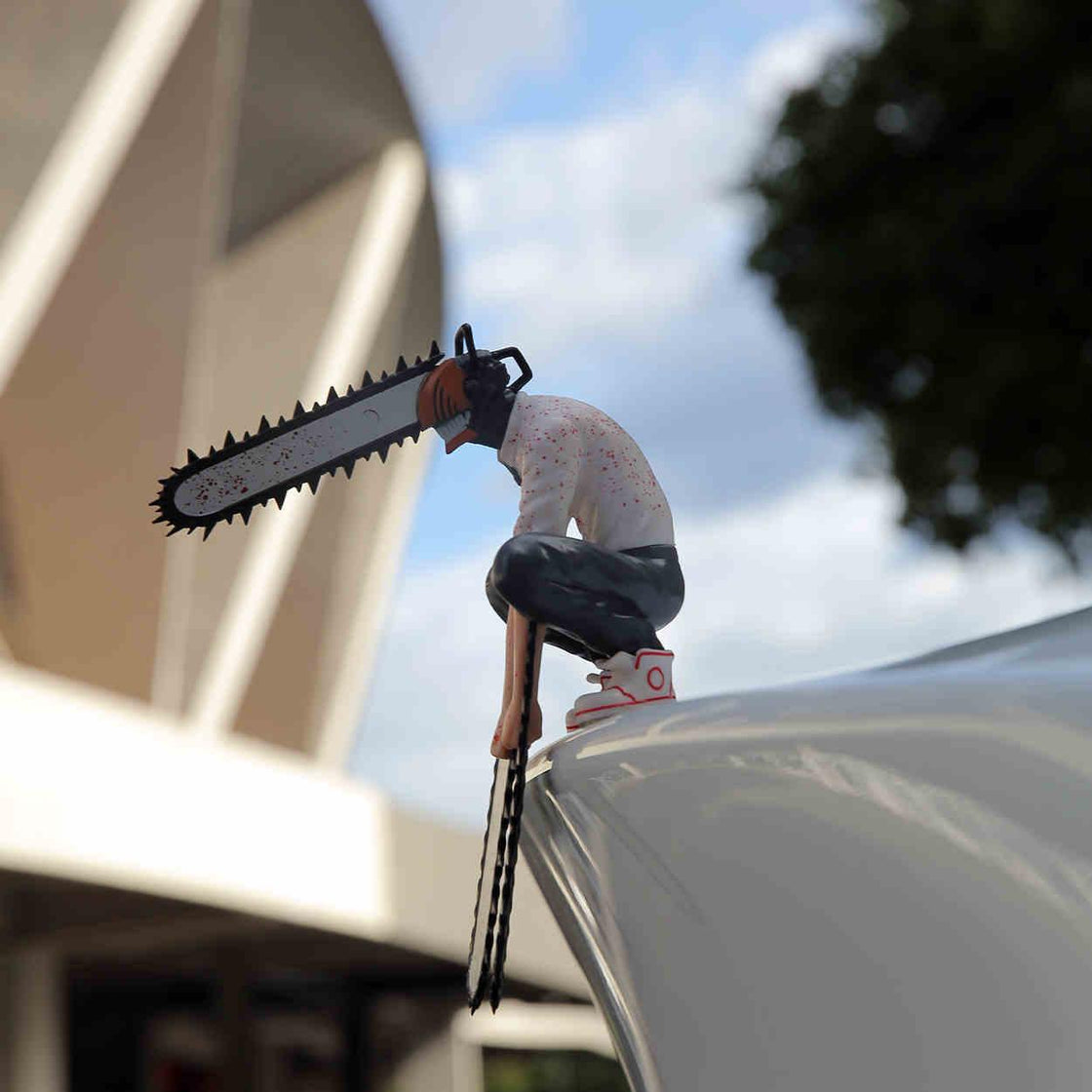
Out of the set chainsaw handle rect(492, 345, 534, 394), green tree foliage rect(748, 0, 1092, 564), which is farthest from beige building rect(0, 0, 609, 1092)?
chainsaw handle rect(492, 345, 534, 394)

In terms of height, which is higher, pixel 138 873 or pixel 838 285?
pixel 838 285

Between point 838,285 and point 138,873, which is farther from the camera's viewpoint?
point 838,285

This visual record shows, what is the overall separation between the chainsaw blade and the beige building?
5999 mm

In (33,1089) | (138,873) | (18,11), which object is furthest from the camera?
(33,1089)

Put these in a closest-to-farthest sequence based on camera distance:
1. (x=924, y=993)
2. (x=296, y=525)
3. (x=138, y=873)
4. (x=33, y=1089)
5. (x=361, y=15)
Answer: (x=924, y=993) < (x=138, y=873) < (x=33, y=1089) < (x=361, y=15) < (x=296, y=525)

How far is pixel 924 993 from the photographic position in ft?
3.49

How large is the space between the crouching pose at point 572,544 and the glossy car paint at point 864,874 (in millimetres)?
105

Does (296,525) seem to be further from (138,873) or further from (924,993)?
(924,993)

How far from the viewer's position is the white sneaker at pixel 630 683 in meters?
1.31

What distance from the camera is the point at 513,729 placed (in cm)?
128

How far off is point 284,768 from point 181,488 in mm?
8587

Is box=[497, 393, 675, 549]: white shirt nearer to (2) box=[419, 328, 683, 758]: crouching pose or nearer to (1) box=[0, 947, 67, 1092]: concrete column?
(2) box=[419, 328, 683, 758]: crouching pose

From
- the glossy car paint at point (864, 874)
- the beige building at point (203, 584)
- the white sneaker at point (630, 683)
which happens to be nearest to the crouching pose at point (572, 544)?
the white sneaker at point (630, 683)

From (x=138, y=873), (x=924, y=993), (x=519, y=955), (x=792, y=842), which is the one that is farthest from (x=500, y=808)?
(x=519, y=955)
